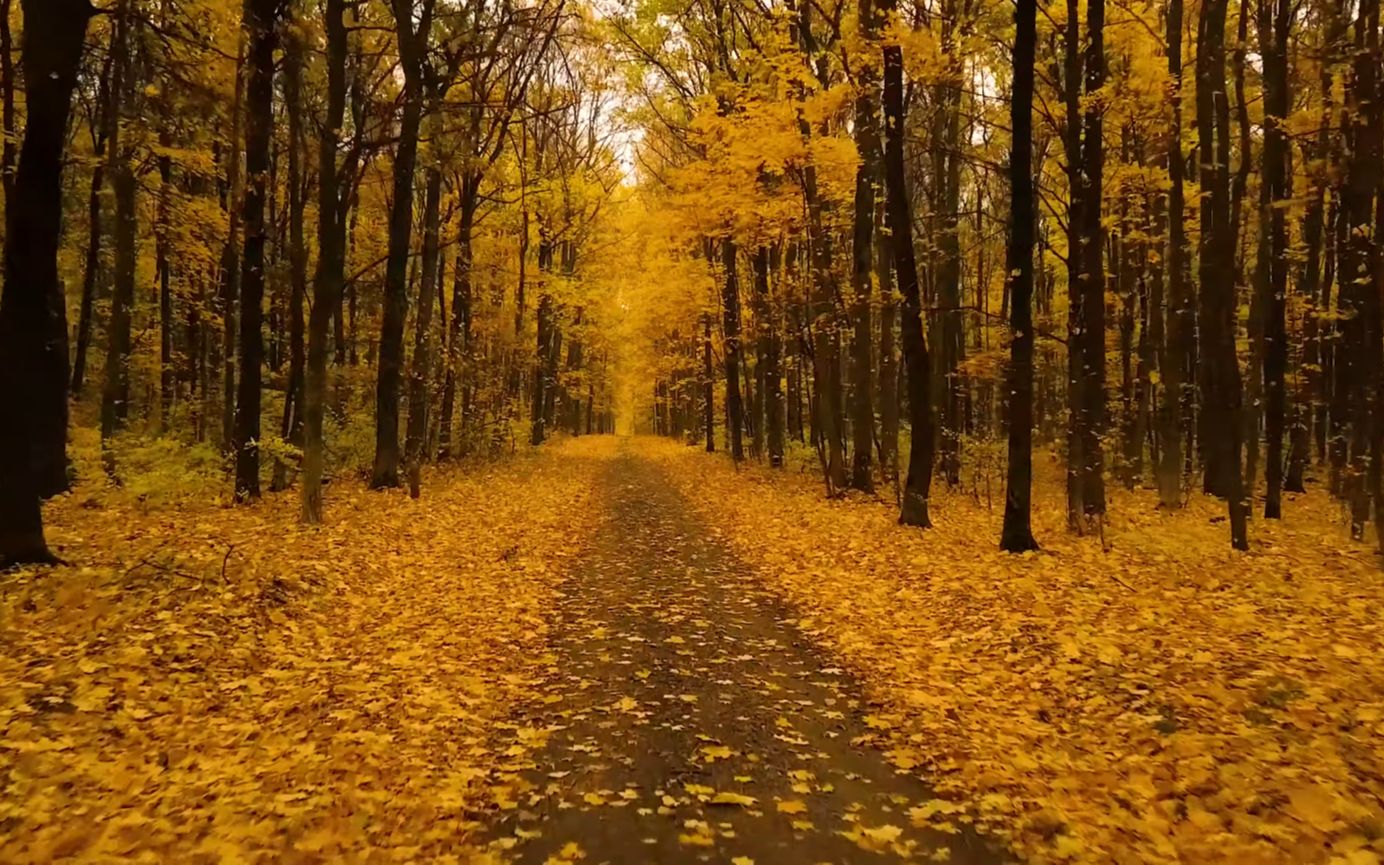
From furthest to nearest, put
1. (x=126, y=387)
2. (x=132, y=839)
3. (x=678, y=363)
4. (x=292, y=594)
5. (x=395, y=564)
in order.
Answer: (x=678, y=363) → (x=126, y=387) → (x=395, y=564) → (x=292, y=594) → (x=132, y=839)

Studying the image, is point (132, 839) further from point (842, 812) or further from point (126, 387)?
point (126, 387)

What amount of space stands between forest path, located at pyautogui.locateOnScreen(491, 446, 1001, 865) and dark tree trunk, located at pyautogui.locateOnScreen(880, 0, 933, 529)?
5652mm

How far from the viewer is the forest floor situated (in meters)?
4.20

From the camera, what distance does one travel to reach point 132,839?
156 inches

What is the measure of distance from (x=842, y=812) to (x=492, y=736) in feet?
8.25

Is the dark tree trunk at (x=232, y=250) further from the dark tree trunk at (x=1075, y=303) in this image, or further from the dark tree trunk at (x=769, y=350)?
the dark tree trunk at (x=1075, y=303)

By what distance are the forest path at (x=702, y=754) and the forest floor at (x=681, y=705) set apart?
3 cm

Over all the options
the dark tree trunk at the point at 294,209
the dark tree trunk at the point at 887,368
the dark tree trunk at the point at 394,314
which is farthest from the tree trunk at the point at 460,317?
the dark tree trunk at the point at 887,368

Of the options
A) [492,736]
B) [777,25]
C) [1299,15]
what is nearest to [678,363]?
[777,25]

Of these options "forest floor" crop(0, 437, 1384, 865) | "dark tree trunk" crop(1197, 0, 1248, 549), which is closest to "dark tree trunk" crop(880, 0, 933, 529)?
"forest floor" crop(0, 437, 1384, 865)

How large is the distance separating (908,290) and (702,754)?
10.1m

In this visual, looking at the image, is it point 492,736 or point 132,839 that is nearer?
point 132,839

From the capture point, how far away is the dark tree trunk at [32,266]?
290 inches

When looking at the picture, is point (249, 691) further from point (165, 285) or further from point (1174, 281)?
point (165, 285)
